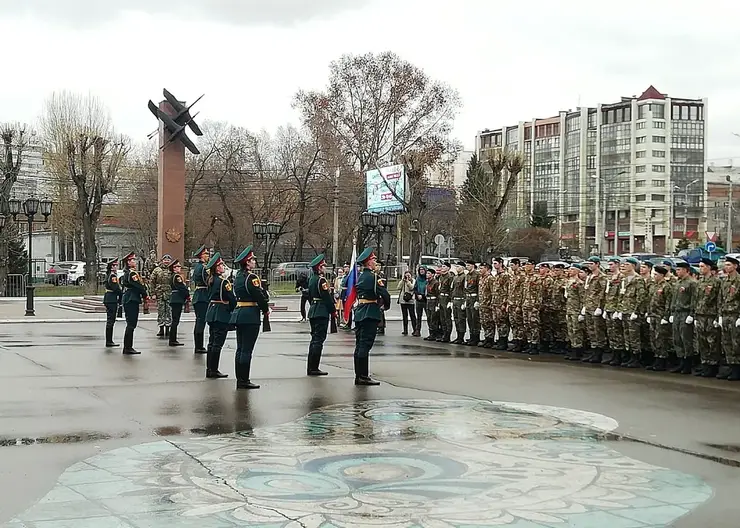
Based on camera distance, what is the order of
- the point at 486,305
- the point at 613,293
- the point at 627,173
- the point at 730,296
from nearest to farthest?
the point at 730,296 → the point at 613,293 → the point at 486,305 → the point at 627,173

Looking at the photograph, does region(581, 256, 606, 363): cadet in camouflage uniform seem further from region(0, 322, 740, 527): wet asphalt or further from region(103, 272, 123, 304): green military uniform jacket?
region(103, 272, 123, 304): green military uniform jacket

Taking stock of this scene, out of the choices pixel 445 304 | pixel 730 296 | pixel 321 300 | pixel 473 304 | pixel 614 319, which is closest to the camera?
pixel 321 300

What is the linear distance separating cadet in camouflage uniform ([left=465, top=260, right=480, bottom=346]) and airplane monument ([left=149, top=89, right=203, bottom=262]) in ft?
54.8

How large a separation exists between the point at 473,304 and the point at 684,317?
5.93 m

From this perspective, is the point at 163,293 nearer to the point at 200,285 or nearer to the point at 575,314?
the point at 200,285

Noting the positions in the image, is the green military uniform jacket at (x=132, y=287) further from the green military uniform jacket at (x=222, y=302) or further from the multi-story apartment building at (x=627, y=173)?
the multi-story apartment building at (x=627, y=173)

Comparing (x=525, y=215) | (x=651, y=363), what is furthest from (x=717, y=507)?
(x=525, y=215)

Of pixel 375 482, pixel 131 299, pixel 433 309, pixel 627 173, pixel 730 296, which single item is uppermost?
pixel 627 173

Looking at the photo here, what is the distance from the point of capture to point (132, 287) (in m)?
17.0

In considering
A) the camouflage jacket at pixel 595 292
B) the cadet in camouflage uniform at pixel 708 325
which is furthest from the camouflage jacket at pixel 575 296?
the cadet in camouflage uniform at pixel 708 325

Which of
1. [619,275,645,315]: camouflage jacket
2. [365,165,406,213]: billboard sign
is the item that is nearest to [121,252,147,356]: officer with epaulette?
[619,275,645,315]: camouflage jacket

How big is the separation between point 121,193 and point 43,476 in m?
58.9

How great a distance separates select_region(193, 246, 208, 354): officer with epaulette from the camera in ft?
54.8

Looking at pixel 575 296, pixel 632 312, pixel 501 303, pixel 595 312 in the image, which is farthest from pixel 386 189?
pixel 632 312
